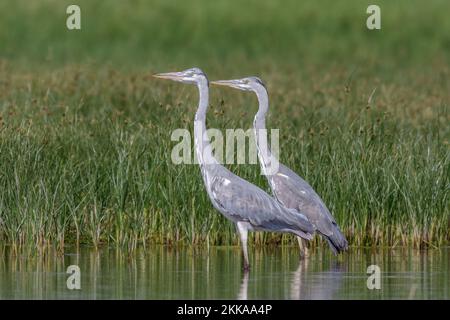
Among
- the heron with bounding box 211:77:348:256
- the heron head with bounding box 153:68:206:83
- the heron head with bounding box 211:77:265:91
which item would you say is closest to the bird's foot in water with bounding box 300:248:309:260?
the heron with bounding box 211:77:348:256

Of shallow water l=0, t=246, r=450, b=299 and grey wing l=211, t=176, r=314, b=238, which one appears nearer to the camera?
shallow water l=0, t=246, r=450, b=299

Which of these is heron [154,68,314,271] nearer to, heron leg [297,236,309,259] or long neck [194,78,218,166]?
long neck [194,78,218,166]

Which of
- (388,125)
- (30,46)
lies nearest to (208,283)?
(388,125)

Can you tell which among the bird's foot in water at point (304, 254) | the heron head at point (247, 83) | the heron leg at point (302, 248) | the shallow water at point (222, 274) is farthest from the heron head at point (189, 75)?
the bird's foot in water at point (304, 254)

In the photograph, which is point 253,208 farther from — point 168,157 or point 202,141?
point 168,157

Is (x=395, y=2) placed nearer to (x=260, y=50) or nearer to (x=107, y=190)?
(x=260, y=50)

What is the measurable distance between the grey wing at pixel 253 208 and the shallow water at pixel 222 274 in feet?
1.19

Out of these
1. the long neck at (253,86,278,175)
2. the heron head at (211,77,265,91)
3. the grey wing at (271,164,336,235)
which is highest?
the heron head at (211,77,265,91)

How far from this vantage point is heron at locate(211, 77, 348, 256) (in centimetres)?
1286

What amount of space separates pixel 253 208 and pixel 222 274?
2.85 feet

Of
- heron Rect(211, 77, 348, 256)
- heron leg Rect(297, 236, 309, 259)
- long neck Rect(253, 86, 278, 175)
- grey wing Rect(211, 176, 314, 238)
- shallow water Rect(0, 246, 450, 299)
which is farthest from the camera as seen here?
long neck Rect(253, 86, 278, 175)

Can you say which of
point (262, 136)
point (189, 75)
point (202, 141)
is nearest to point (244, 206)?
point (202, 141)

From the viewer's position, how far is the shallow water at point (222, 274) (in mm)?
10805

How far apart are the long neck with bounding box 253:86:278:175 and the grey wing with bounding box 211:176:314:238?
0.70 metres
